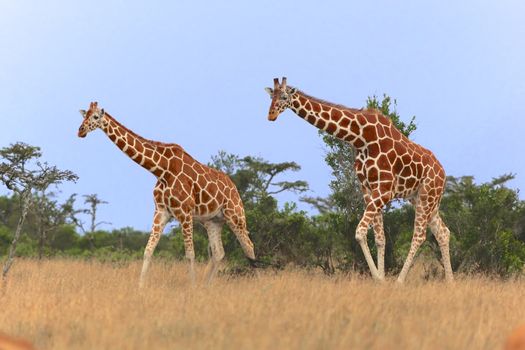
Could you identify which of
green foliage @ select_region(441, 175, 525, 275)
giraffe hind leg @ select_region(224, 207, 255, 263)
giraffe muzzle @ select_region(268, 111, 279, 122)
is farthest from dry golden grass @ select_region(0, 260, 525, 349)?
green foliage @ select_region(441, 175, 525, 275)

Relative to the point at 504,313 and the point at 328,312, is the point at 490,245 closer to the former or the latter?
the point at 504,313

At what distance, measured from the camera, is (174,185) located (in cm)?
1460

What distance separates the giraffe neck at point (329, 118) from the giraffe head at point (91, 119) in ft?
12.9

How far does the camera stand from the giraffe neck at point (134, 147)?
14.7m

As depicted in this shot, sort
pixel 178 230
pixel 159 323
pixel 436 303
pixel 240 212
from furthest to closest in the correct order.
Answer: pixel 178 230
pixel 240 212
pixel 436 303
pixel 159 323

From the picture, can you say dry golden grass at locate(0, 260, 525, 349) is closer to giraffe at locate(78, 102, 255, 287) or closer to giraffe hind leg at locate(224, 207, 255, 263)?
giraffe at locate(78, 102, 255, 287)

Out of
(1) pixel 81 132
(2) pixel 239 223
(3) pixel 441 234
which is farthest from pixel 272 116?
(3) pixel 441 234

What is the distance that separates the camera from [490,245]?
19.6 m

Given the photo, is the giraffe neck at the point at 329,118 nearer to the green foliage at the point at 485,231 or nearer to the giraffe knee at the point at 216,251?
the giraffe knee at the point at 216,251

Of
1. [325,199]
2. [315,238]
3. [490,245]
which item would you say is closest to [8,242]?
[325,199]

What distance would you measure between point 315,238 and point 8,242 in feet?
60.2

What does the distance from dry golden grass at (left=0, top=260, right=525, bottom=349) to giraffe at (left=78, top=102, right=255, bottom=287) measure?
1.48 meters

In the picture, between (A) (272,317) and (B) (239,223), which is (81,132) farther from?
(A) (272,317)

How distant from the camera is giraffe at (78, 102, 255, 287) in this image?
47.5ft
